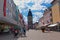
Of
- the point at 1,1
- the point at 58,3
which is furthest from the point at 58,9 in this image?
the point at 1,1

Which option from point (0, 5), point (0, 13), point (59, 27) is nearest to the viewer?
point (0, 13)

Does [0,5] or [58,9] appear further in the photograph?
[58,9]

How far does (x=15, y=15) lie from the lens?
75312 millimetres

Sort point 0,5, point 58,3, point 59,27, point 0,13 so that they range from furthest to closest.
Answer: point 58,3 → point 59,27 → point 0,5 → point 0,13

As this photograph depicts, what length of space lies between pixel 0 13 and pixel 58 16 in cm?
3549

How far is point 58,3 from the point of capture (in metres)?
71.2

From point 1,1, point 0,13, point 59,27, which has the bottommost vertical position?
point 59,27

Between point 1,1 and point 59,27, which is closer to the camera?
point 1,1

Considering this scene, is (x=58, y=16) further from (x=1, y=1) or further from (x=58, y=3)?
(x=1, y=1)

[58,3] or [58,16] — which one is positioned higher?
[58,3]

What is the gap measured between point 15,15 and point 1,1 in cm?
3044

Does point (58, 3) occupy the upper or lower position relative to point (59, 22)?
upper

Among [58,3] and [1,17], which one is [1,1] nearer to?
[1,17]

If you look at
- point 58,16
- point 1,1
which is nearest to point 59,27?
point 58,16
